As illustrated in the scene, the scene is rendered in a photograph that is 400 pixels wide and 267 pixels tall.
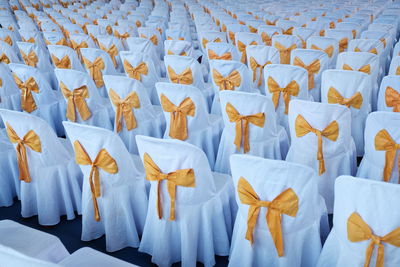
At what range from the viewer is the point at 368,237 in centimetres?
189

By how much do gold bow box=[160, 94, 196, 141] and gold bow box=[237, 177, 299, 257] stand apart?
1345 mm

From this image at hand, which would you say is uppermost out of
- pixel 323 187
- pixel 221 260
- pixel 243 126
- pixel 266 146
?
pixel 243 126

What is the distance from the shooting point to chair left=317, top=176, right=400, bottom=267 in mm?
1787

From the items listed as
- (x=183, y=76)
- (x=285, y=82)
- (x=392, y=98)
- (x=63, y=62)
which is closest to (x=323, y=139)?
(x=392, y=98)

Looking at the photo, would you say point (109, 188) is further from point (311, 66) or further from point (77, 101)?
point (311, 66)

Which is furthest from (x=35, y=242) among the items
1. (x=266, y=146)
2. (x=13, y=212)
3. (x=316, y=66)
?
(x=316, y=66)

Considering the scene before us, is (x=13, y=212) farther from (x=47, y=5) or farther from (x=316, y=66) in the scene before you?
(x=47, y=5)

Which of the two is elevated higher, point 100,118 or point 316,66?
point 316,66

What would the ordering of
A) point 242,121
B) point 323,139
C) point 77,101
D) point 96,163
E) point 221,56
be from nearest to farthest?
point 96,163
point 323,139
point 242,121
point 77,101
point 221,56

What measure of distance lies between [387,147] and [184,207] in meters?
1.45

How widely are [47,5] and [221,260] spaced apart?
36.5 ft

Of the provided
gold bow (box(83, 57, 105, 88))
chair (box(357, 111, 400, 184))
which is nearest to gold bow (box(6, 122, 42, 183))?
gold bow (box(83, 57, 105, 88))

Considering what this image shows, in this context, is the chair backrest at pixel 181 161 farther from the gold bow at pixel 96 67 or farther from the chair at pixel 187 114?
the gold bow at pixel 96 67

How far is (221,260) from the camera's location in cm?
287
